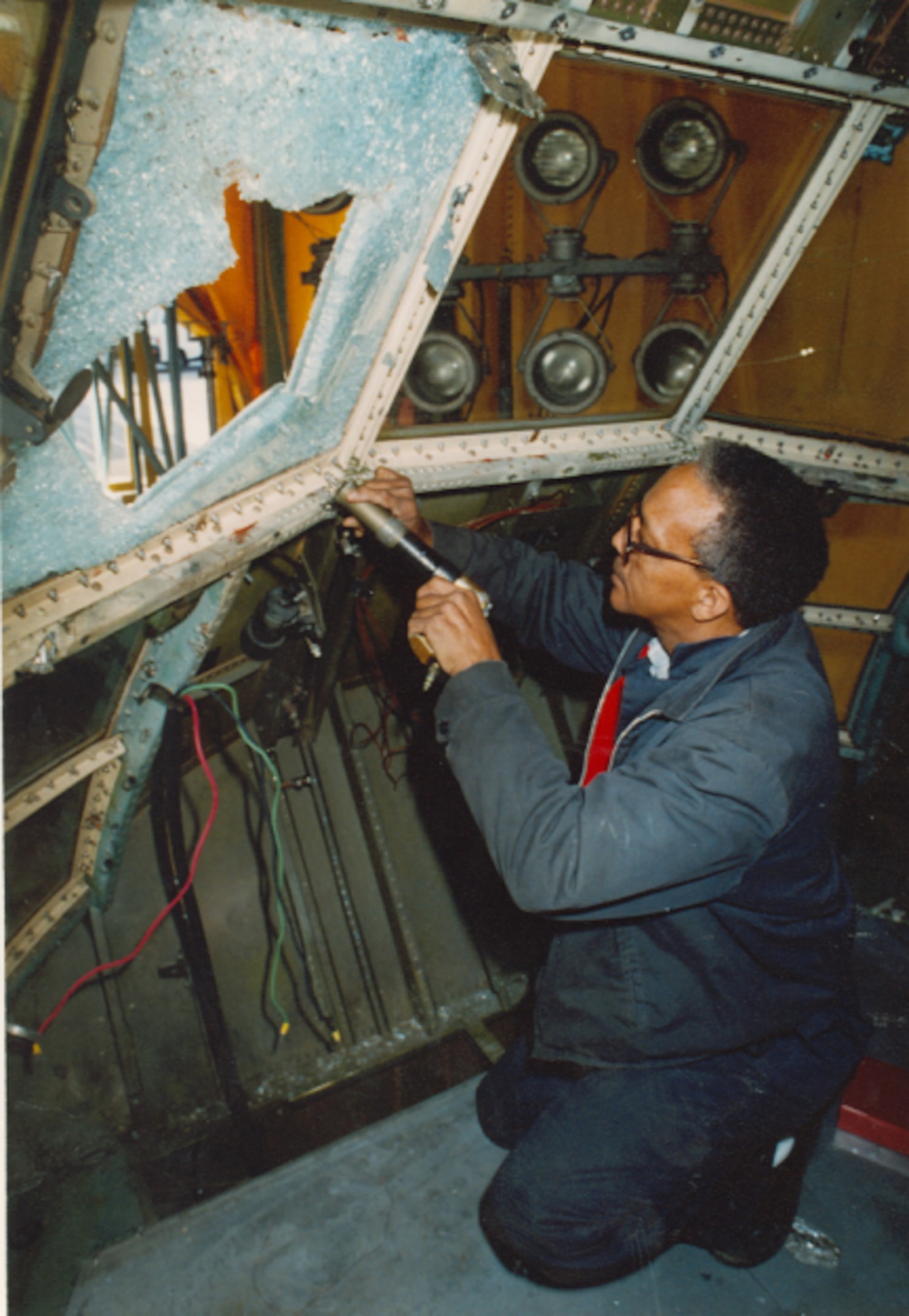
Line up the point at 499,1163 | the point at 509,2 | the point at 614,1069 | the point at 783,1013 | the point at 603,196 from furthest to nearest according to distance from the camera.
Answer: the point at 603,196, the point at 499,1163, the point at 614,1069, the point at 783,1013, the point at 509,2

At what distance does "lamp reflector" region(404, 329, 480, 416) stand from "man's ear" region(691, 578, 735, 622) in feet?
5.06

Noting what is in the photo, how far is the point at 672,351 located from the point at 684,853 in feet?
8.27

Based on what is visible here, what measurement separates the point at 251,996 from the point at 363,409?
9.72ft

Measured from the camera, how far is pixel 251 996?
3525 mm

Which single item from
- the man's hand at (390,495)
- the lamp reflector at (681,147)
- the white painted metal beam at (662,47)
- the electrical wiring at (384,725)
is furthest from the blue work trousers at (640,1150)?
the lamp reflector at (681,147)

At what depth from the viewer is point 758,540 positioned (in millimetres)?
1929

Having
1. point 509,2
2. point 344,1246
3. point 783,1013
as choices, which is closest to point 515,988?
point 344,1246

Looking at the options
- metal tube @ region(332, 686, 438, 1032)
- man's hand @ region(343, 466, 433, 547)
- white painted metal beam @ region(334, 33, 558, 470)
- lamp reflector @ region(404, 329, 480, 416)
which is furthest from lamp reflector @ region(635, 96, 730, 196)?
metal tube @ region(332, 686, 438, 1032)

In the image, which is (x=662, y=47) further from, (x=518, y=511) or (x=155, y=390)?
(x=155, y=390)

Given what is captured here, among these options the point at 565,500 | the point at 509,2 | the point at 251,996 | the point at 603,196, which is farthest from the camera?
the point at 603,196

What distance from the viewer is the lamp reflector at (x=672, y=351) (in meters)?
3.21

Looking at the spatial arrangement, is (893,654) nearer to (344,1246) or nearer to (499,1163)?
(499,1163)

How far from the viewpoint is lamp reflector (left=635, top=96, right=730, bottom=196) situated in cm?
289

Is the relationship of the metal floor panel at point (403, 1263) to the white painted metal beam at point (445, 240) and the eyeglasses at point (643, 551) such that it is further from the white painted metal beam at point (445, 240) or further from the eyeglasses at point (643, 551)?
the white painted metal beam at point (445, 240)
